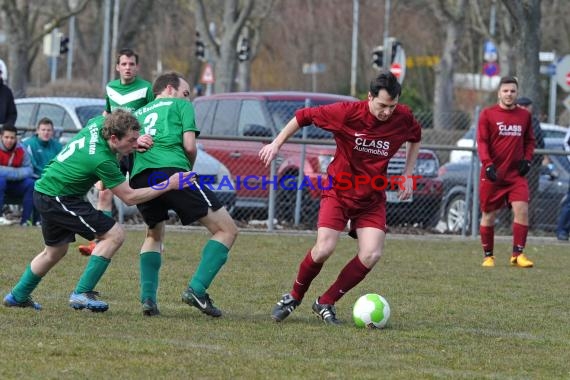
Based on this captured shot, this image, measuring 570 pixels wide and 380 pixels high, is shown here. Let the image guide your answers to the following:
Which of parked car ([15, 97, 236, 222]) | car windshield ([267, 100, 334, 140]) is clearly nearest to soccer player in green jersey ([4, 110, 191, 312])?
parked car ([15, 97, 236, 222])

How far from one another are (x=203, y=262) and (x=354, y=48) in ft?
126

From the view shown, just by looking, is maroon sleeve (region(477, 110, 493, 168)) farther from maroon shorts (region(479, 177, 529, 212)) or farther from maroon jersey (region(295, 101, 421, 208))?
maroon jersey (region(295, 101, 421, 208))

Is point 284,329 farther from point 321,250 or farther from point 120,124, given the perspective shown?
point 120,124

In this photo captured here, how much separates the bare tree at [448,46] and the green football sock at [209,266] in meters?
26.1

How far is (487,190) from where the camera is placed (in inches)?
509

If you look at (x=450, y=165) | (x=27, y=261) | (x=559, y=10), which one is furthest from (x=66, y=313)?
(x=559, y=10)

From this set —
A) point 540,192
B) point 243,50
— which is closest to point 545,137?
point 540,192

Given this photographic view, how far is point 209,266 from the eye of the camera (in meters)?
8.38

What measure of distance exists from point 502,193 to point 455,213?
14.7 ft

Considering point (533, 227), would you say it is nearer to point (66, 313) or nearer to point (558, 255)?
point (558, 255)

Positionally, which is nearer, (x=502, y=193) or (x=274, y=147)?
(x=274, y=147)

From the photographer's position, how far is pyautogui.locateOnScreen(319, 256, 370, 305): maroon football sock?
27.3ft

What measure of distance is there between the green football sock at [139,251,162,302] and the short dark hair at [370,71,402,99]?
1937 mm

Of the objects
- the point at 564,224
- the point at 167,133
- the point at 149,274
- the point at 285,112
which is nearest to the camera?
the point at 167,133
